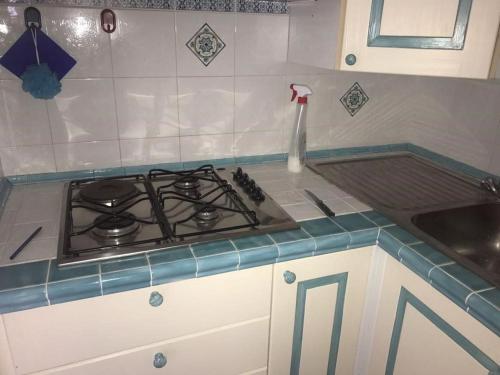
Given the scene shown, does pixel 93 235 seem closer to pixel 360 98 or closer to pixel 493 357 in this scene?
pixel 493 357

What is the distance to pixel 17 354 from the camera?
904 mm

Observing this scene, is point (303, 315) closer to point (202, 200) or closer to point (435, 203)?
point (202, 200)

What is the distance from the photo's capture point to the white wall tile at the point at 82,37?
1212 millimetres

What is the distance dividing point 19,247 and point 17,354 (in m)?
0.24

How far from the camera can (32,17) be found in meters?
1.18

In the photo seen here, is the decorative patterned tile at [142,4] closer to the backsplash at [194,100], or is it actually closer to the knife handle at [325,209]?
the backsplash at [194,100]

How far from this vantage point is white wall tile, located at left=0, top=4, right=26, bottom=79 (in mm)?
1162

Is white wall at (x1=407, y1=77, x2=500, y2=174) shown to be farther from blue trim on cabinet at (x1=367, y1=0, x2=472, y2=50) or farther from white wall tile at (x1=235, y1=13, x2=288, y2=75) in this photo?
white wall tile at (x1=235, y1=13, x2=288, y2=75)

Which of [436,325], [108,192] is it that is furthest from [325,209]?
[108,192]

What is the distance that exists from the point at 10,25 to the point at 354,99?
1228mm

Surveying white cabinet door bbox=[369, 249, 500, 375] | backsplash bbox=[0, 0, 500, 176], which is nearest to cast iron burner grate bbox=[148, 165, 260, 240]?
backsplash bbox=[0, 0, 500, 176]

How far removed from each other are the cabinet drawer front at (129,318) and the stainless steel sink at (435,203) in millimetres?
484

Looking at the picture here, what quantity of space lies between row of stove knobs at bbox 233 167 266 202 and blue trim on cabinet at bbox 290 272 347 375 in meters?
0.30

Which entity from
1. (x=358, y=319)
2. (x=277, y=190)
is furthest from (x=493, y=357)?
(x=277, y=190)
